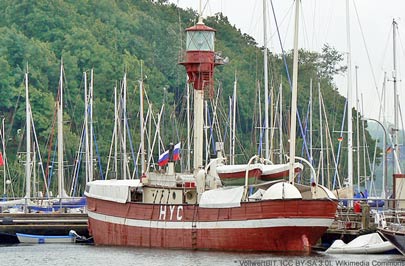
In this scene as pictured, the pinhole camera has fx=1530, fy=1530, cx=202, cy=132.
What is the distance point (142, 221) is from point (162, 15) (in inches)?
4345

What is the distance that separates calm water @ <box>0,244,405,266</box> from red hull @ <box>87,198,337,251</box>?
92cm

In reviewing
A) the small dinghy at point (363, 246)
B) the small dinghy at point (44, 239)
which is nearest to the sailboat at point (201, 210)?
the small dinghy at point (363, 246)

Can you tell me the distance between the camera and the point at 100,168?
11375cm

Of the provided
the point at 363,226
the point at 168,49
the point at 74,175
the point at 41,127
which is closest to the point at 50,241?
the point at 363,226

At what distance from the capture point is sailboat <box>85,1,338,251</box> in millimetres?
64312

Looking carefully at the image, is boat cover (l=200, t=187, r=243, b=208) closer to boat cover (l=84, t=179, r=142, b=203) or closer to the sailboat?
the sailboat

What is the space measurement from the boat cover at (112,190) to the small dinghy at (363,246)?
35.4ft

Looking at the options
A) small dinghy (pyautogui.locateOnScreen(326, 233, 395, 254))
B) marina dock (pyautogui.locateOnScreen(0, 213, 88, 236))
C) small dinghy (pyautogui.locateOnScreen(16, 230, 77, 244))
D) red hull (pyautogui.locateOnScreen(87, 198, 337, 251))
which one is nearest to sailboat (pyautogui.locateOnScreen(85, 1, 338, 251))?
red hull (pyautogui.locateOnScreen(87, 198, 337, 251))

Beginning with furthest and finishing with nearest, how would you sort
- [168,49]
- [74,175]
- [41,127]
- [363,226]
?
[168,49], [41,127], [74,175], [363,226]

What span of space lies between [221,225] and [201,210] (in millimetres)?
1422

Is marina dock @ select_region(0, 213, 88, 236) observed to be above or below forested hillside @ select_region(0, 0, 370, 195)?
below

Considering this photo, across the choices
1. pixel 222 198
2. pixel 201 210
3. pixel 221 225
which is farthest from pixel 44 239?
pixel 222 198

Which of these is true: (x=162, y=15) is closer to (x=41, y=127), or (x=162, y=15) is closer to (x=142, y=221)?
(x=41, y=127)

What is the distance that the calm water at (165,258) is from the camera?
59000 mm
